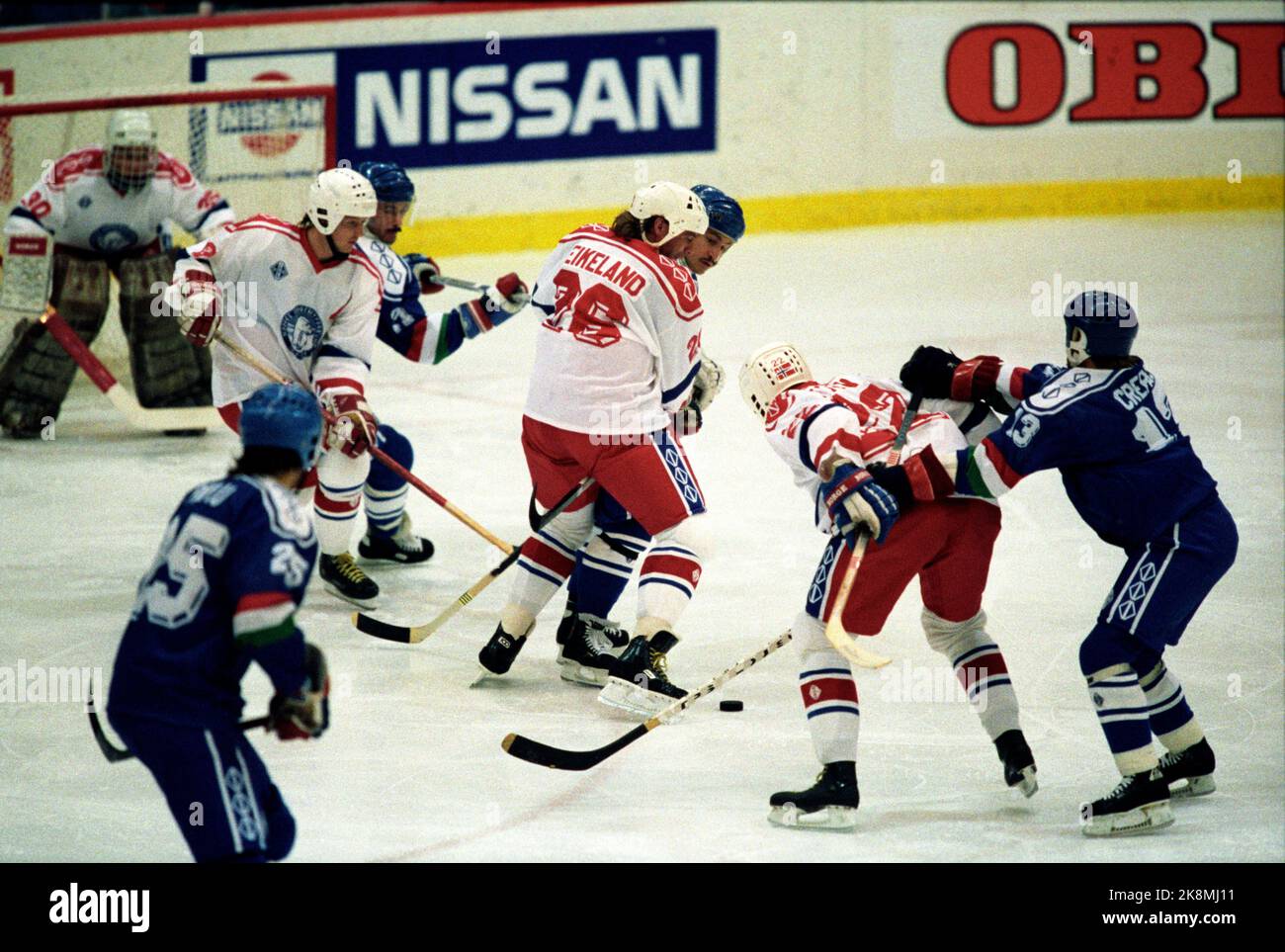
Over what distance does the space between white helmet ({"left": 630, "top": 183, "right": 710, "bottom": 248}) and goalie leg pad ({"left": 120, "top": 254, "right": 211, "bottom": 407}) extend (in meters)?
3.10

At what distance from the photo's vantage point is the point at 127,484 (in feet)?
21.7

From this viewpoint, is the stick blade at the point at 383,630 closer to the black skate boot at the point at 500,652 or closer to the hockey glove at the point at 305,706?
the black skate boot at the point at 500,652

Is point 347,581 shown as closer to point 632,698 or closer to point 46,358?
point 632,698

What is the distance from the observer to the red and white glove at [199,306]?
5.09 meters

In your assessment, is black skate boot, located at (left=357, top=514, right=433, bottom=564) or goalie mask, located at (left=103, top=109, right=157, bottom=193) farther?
goalie mask, located at (left=103, top=109, right=157, bottom=193)

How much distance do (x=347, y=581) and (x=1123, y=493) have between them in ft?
7.86

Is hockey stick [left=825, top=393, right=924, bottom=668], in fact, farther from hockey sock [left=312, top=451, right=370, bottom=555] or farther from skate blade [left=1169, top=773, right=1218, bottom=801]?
hockey sock [left=312, top=451, right=370, bottom=555]

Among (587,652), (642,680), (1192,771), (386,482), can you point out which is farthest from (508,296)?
(1192,771)

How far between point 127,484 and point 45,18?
336 cm

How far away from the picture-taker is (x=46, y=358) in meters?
7.15

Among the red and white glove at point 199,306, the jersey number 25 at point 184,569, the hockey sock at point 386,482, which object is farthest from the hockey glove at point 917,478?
the hockey sock at point 386,482

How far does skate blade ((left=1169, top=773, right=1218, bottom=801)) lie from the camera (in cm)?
427

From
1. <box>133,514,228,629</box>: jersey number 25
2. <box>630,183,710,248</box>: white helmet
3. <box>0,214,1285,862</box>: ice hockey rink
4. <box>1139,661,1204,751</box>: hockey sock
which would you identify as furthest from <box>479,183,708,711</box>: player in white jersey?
<box>133,514,228,629</box>: jersey number 25

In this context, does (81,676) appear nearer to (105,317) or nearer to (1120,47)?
(105,317)
